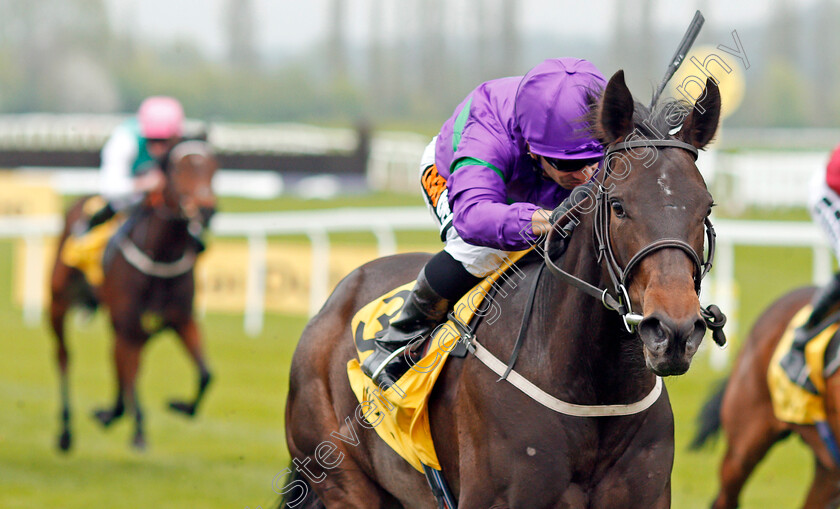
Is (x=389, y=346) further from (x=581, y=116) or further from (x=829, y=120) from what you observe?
(x=829, y=120)

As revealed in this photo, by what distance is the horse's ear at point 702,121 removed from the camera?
2.28 m

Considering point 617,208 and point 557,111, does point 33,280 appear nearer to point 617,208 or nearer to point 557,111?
point 557,111

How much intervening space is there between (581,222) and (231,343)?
23.9 feet

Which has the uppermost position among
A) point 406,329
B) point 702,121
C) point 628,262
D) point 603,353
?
point 702,121

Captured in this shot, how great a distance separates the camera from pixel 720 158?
1700 cm

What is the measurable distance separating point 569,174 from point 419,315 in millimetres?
599

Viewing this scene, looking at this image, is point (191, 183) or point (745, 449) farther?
point (191, 183)

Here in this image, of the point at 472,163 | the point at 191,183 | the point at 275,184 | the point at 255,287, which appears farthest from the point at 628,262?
the point at 275,184

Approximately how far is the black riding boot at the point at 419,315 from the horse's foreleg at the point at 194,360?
12.0 ft

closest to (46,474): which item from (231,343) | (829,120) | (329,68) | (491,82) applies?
(231,343)

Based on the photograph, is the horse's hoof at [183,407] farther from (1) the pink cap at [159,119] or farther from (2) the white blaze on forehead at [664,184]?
(2) the white blaze on forehead at [664,184]

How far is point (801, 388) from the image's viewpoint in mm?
4547

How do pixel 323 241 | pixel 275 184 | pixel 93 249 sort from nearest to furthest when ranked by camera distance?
pixel 93 249 → pixel 323 241 → pixel 275 184

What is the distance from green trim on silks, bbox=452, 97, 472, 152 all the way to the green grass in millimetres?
2799
